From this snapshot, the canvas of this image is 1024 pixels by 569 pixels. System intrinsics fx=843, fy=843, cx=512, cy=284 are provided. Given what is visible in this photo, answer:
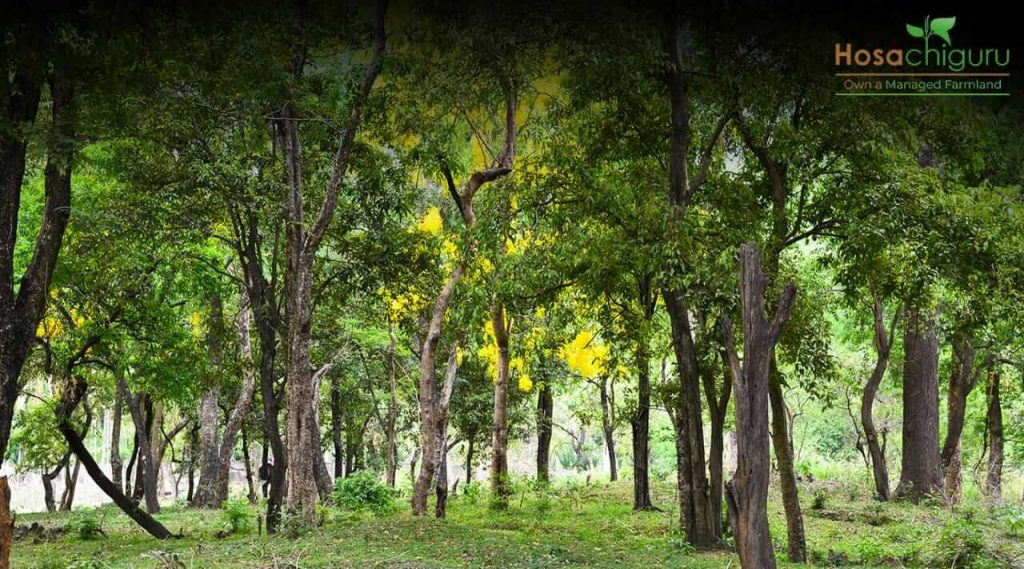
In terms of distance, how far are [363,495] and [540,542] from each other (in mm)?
9188

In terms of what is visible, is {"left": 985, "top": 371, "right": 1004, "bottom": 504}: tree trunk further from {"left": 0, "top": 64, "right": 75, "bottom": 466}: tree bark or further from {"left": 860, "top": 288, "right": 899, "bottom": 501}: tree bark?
{"left": 0, "top": 64, "right": 75, "bottom": 466}: tree bark

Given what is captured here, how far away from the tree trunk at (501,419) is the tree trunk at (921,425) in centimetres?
898

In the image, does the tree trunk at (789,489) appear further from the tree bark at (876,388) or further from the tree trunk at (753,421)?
the tree bark at (876,388)

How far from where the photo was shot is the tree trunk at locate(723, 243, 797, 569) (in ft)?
23.5

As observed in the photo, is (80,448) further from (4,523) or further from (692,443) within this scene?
(692,443)

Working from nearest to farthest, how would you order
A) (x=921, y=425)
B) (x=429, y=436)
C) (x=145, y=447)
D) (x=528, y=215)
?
(x=528, y=215)
(x=429, y=436)
(x=921, y=425)
(x=145, y=447)

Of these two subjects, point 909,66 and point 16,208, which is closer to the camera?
point 16,208

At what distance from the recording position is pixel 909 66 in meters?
11.7

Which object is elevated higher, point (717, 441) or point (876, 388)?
point (876, 388)

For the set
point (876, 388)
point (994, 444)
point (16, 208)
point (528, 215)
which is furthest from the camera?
point (994, 444)

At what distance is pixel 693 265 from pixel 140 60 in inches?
294

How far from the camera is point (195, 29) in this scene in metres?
11.0

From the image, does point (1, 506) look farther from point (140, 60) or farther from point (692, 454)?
point (692, 454)

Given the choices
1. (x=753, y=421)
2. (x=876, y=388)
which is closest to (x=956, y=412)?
(x=876, y=388)
